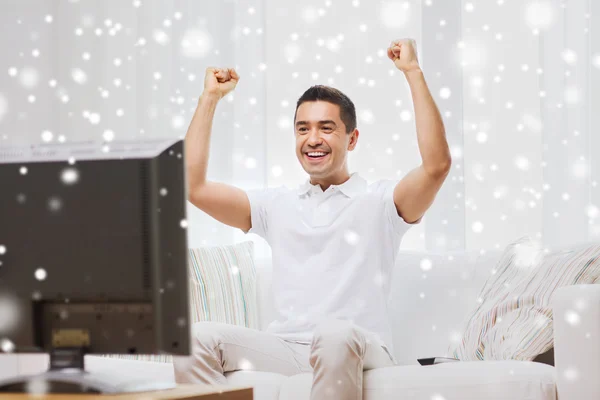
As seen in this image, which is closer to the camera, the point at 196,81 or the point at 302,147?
the point at 302,147

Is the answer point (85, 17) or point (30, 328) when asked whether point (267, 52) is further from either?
point (30, 328)

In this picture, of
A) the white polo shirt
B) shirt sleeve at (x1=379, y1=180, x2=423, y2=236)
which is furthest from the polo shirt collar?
shirt sleeve at (x1=379, y1=180, x2=423, y2=236)

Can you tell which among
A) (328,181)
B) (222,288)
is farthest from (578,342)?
(222,288)

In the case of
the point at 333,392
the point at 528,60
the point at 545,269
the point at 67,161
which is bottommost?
the point at 333,392

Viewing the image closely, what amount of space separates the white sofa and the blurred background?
1.60 feet

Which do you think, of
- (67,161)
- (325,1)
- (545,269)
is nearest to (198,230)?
(325,1)

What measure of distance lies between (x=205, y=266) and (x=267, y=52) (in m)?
1.24

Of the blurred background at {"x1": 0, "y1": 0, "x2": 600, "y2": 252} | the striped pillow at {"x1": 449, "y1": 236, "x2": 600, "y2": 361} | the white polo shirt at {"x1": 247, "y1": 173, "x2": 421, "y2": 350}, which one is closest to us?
the striped pillow at {"x1": 449, "y1": 236, "x2": 600, "y2": 361}

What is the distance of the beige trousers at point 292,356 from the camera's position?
5.39ft

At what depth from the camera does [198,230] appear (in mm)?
3496

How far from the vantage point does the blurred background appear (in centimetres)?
285

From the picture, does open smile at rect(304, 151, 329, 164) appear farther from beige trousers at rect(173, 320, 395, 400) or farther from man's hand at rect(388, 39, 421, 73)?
beige trousers at rect(173, 320, 395, 400)

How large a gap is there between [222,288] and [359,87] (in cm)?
115

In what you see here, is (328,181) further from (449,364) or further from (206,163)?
(449,364)
